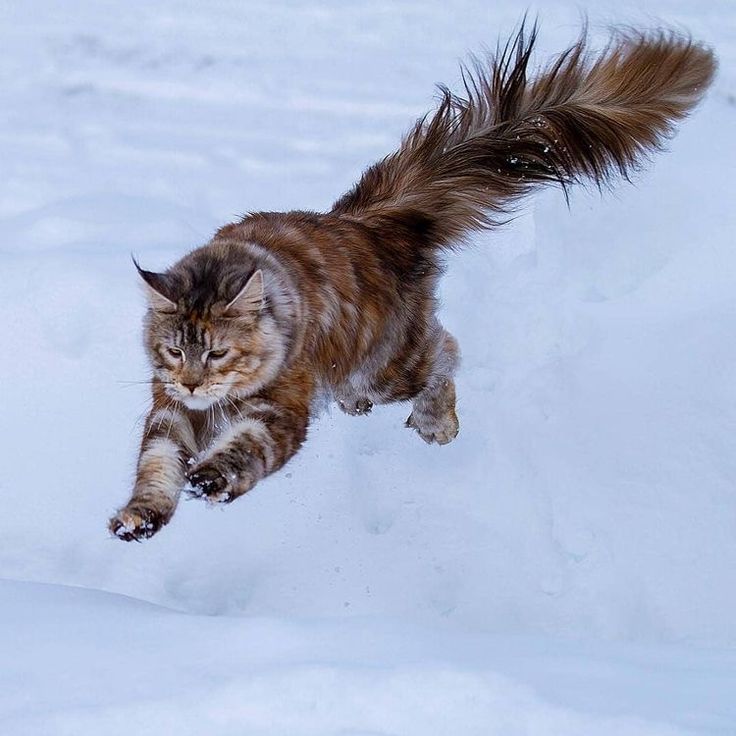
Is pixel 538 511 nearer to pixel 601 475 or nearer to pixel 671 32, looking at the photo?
pixel 601 475

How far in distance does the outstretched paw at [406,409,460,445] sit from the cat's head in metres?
1.51

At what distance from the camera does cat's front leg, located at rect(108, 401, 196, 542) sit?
361 centimetres

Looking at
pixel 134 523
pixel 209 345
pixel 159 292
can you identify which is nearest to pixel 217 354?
pixel 209 345

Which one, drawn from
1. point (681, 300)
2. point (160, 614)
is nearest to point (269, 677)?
point (160, 614)

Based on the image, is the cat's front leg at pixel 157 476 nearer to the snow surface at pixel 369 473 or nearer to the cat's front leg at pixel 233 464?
the cat's front leg at pixel 233 464

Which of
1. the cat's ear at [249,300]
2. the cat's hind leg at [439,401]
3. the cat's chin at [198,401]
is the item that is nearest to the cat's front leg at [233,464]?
the cat's chin at [198,401]

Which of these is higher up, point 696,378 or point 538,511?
point 696,378

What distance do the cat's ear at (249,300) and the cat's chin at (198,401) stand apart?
28 centimetres

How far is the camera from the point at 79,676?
2912 millimetres

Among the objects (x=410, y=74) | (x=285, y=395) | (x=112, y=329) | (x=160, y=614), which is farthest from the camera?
(x=410, y=74)

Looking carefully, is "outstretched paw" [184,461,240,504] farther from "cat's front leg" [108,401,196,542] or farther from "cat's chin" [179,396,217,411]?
"cat's chin" [179,396,217,411]

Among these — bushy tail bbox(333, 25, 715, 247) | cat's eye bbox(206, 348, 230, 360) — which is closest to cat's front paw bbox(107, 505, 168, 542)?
cat's eye bbox(206, 348, 230, 360)

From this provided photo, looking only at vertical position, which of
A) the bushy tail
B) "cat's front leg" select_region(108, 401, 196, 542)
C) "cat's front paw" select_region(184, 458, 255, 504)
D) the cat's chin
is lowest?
"cat's front leg" select_region(108, 401, 196, 542)

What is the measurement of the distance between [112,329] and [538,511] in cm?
201
